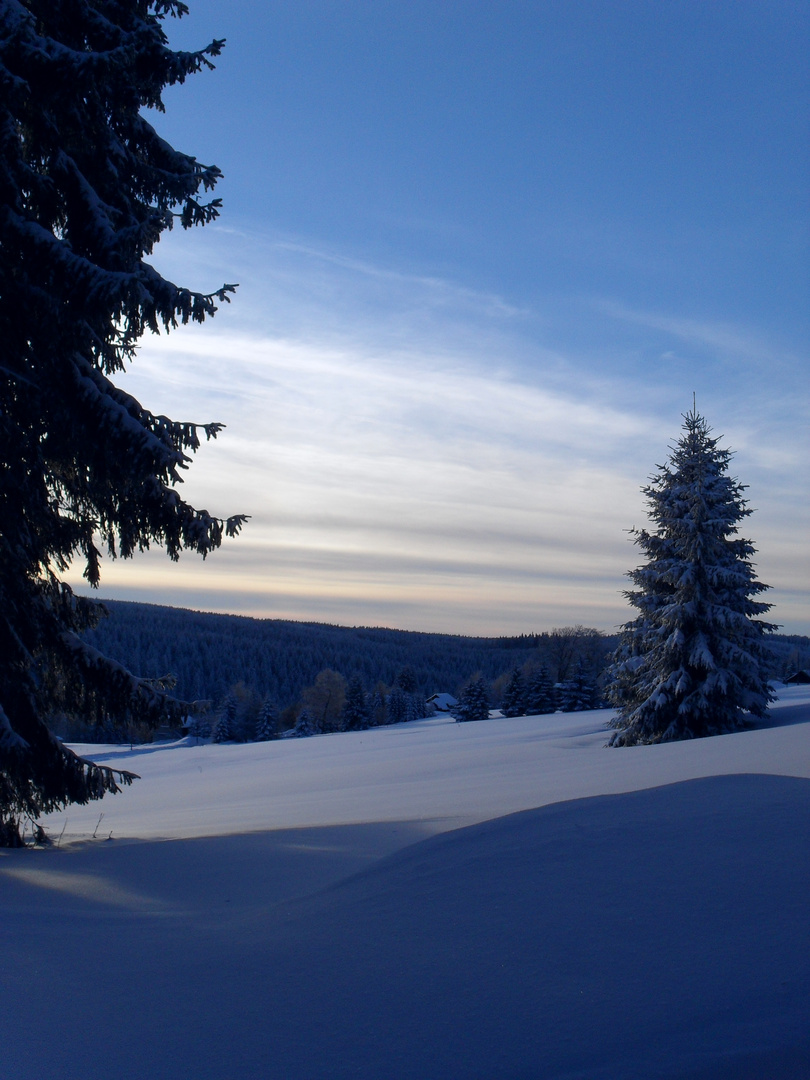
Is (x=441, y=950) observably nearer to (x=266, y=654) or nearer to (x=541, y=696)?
(x=541, y=696)

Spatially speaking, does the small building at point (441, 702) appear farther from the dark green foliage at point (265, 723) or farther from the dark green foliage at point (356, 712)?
the dark green foliage at point (265, 723)

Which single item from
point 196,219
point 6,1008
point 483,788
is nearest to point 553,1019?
point 6,1008

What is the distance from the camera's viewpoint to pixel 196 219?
702cm

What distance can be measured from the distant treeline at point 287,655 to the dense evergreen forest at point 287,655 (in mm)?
143

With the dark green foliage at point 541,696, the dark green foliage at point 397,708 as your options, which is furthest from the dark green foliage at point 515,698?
the dark green foliage at point 397,708

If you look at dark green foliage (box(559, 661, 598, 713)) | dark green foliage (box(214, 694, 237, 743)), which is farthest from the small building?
dark green foliage (box(559, 661, 598, 713))

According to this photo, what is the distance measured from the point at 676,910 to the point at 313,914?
185cm

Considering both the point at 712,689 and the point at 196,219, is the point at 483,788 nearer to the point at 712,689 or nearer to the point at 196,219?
the point at 196,219

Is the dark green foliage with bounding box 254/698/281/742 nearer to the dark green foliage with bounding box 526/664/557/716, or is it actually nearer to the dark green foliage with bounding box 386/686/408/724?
the dark green foliage with bounding box 386/686/408/724

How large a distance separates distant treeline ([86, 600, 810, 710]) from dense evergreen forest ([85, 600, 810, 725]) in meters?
0.14

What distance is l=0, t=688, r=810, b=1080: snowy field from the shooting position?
256 centimetres

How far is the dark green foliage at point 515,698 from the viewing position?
2187 inches

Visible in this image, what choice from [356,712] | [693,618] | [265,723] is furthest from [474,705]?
[693,618]

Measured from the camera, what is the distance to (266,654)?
375 ft
